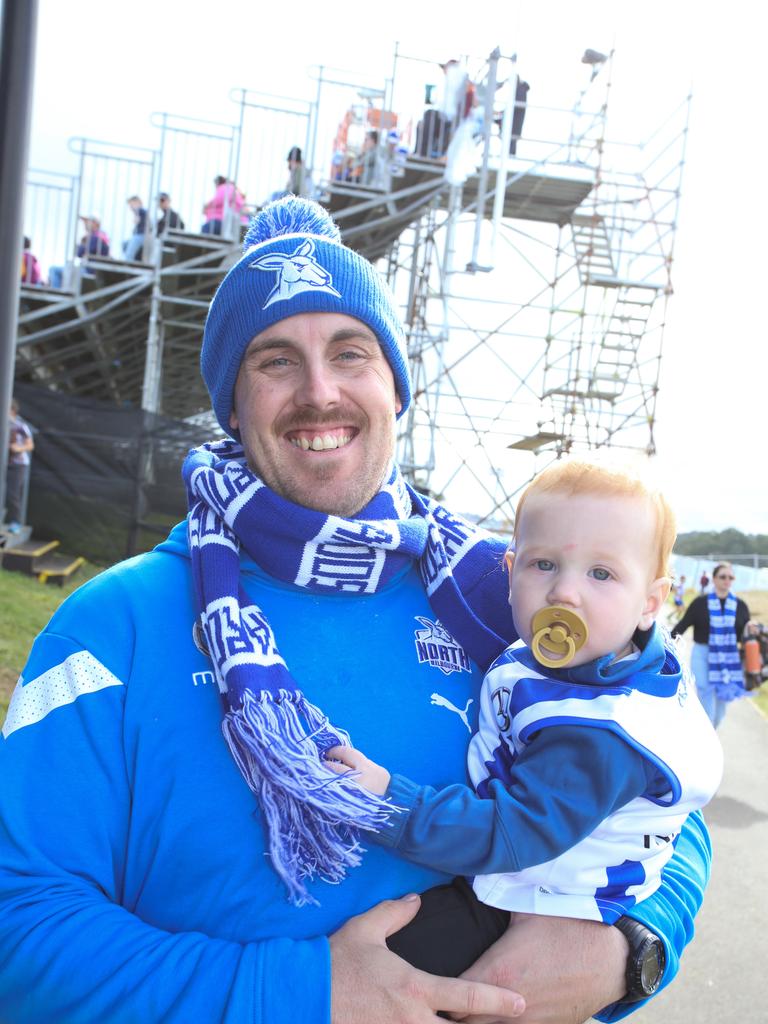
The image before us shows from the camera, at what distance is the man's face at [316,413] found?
6.25ft

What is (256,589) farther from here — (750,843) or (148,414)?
(148,414)

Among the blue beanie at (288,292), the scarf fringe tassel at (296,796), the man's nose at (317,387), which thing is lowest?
the scarf fringe tassel at (296,796)

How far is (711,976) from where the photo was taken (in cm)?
436

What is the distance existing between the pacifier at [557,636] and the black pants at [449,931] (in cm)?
45

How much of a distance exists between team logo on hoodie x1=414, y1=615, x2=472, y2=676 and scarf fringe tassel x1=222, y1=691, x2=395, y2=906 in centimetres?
37

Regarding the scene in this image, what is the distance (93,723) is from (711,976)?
3.98 meters

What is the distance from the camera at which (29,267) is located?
13.3 metres

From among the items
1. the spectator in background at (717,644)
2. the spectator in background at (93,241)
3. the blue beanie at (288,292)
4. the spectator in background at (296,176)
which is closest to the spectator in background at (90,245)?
the spectator in background at (93,241)

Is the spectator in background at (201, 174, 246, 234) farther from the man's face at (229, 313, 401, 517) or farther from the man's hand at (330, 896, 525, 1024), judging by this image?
the man's hand at (330, 896, 525, 1024)

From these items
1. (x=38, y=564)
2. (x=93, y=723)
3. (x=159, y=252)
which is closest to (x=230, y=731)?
(x=93, y=723)

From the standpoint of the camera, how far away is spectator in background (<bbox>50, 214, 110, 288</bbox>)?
42.1ft

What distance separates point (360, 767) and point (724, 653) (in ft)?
25.1

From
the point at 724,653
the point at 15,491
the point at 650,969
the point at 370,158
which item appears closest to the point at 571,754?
the point at 650,969

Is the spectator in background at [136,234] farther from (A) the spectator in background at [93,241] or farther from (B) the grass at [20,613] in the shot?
(B) the grass at [20,613]
